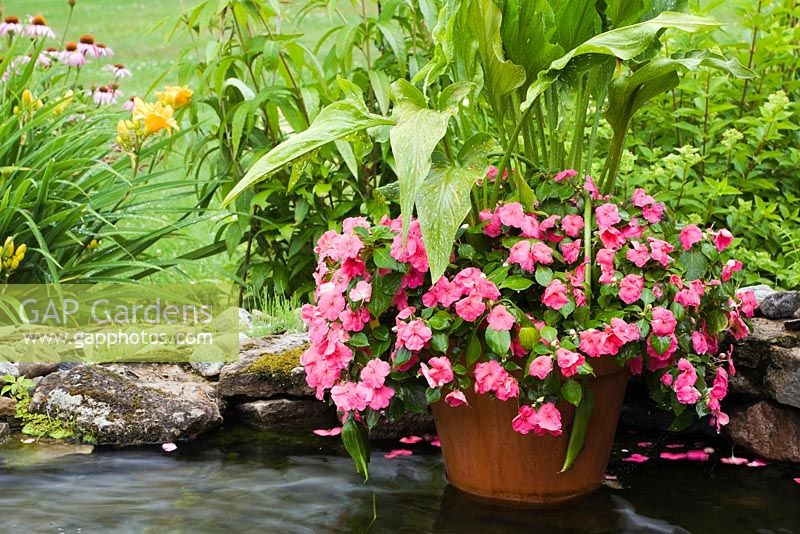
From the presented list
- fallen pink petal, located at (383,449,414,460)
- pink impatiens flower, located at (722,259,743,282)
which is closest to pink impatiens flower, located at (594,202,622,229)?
pink impatiens flower, located at (722,259,743,282)

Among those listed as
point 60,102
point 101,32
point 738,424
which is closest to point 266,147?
point 60,102

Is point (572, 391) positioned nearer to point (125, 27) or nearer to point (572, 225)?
point (572, 225)

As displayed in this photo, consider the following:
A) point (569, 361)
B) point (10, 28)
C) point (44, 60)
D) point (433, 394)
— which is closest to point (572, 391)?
point (569, 361)

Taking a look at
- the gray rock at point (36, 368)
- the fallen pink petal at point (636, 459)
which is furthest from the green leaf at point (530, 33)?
the gray rock at point (36, 368)

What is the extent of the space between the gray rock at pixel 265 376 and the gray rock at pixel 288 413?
3 cm

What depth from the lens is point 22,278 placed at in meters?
3.53

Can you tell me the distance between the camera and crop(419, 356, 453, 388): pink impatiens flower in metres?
2.21

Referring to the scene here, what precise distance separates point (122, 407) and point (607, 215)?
1607mm

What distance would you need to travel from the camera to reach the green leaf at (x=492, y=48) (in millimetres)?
2217

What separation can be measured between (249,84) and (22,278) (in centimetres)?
110

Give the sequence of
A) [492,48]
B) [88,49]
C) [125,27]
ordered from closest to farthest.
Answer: [492,48] < [88,49] < [125,27]

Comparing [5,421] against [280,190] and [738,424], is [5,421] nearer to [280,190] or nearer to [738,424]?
[280,190]

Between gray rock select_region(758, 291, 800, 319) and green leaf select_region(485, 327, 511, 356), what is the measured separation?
1109mm

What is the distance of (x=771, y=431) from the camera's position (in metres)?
2.79
